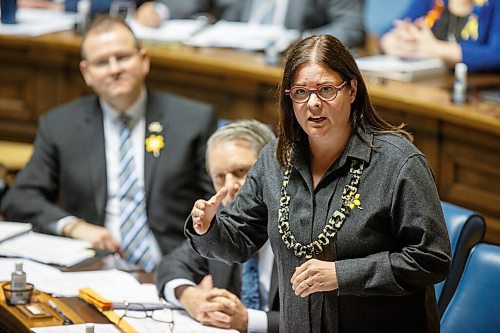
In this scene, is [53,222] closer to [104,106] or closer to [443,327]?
[104,106]

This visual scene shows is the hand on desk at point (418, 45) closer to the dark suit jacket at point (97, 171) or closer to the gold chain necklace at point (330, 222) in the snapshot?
the dark suit jacket at point (97, 171)

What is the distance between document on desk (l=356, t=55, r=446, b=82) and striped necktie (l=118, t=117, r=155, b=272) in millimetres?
1164

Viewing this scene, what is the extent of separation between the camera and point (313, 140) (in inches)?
100

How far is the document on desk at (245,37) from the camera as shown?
5.34m

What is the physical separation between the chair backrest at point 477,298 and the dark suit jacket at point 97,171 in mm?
1339

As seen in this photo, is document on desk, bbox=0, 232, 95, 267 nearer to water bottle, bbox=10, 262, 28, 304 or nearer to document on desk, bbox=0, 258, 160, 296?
document on desk, bbox=0, 258, 160, 296

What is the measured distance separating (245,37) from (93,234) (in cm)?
191

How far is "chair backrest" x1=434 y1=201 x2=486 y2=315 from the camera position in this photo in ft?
9.96

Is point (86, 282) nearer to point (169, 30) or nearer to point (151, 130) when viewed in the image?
point (151, 130)

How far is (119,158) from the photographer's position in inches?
165

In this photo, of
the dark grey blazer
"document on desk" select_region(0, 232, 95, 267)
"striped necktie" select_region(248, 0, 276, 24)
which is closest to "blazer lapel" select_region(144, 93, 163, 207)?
"document on desk" select_region(0, 232, 95, 267)

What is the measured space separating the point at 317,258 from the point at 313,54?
470mm

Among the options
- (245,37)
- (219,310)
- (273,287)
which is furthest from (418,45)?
(219,310)

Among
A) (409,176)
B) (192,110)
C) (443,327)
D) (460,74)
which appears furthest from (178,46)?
(409,176)
